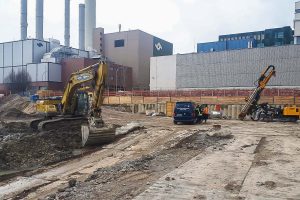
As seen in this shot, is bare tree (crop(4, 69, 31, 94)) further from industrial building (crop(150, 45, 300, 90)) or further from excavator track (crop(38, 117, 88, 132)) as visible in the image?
excavator track (crop(38, 117, 88, 132))

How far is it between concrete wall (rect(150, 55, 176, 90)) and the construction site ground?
4403 centimetres

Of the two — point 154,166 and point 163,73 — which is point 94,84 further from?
point 163,73

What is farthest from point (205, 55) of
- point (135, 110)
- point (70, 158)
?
point (70, 158)

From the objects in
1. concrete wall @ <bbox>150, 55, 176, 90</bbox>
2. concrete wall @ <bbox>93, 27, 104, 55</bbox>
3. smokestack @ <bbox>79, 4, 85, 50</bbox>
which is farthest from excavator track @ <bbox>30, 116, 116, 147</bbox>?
smokestack @ <bbox>79, 4, 85, 50</bbox>

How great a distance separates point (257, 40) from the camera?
280 feet

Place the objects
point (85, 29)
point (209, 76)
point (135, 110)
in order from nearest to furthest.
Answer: point (135, 110) → point (209, 76) → point (85, 29)

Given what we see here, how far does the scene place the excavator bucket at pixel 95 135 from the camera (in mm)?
18094

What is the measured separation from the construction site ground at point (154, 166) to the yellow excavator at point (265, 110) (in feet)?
37.4

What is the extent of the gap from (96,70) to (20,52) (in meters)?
60.7

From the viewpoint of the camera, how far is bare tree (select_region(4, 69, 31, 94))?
2736 inches

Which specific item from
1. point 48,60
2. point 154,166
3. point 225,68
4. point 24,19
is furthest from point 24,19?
point 154,166

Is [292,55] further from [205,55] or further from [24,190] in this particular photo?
[24,190]

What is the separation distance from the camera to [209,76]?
6188cm

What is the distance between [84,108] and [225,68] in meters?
40.7
